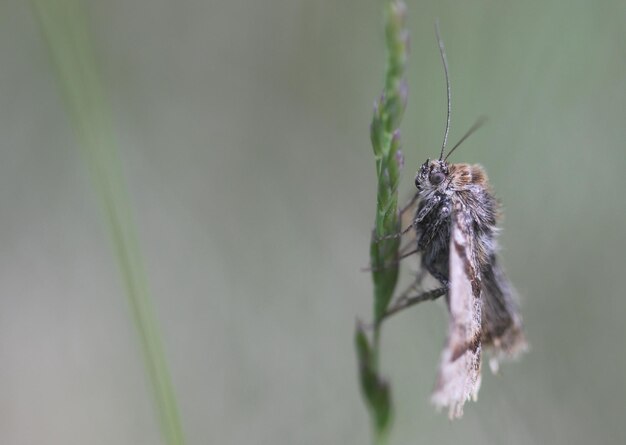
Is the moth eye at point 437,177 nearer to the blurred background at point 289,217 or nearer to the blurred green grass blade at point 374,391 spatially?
the blurred green grass blade at point 374,391

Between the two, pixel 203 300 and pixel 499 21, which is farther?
pixel 203 300

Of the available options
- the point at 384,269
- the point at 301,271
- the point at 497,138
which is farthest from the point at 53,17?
the point at 497,138

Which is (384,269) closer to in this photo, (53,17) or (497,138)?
(53,17)

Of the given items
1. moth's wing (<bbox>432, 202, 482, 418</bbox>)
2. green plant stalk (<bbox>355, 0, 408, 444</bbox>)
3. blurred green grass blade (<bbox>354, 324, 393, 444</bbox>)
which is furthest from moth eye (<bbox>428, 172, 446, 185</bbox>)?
blurred green grass blade (<bbox>354, 324, 393, 444</bbox>)

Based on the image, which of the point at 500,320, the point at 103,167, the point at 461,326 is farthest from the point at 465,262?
the point at 103,167

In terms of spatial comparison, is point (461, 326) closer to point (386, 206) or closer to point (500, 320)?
point (386, 206)

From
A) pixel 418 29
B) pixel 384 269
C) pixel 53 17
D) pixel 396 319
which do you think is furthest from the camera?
pixel 418 29

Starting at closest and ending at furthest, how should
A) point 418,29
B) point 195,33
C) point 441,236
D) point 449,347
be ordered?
point 449,347
point 441,236
point 418,29
point 195,33
